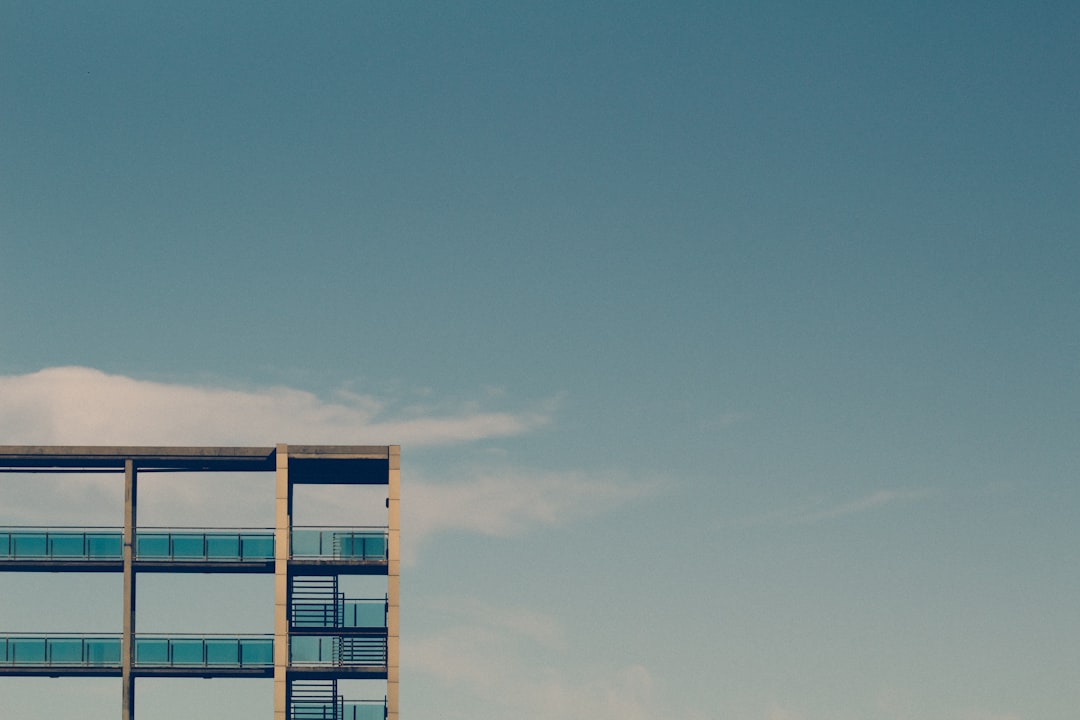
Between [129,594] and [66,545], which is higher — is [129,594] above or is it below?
below

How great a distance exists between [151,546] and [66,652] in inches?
240

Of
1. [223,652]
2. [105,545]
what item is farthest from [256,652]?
[105,545]

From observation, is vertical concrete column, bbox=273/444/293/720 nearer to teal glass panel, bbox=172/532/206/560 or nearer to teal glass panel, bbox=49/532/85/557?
teal glass panel, bbox=172/532/206/560

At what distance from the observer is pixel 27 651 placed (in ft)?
312

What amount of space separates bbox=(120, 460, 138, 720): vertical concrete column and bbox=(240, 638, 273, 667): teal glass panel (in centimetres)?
505

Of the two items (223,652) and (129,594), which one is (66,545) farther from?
(223,652)

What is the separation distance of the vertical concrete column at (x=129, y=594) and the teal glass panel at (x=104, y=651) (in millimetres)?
289

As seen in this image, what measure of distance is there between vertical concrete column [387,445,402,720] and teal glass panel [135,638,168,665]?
33.6ft

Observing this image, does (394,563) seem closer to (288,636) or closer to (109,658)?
(288,636)

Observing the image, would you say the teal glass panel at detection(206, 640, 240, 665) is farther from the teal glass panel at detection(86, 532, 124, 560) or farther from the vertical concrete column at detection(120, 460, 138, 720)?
the teal glass panel at detection(86, 532, 124, 560)

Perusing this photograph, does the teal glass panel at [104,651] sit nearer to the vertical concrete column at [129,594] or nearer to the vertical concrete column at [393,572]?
Answer: the vertical concrete column at [129,594]

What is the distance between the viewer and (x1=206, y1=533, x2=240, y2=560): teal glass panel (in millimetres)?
96125

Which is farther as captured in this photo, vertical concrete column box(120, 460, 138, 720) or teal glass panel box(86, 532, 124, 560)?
teal glass panel box(86, 532, 124, 560)

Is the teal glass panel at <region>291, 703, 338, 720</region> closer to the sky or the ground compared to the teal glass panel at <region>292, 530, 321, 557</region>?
closer to the ground
